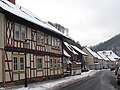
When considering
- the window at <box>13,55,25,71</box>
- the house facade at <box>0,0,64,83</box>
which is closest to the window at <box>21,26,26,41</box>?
the house facade at <box>0,0,64,83</box>

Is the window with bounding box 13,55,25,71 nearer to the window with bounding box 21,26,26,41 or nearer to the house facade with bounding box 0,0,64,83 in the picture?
the house facade with bounding box 0,0,64,83

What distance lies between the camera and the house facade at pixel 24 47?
24406mm

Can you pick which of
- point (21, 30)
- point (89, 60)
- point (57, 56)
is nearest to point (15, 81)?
point (21, 30)

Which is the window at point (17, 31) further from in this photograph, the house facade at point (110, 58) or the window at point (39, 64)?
the house facade at point (110, 58)

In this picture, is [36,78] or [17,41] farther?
[36,78]

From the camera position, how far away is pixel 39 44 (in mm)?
32906

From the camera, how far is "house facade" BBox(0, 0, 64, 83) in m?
24.4

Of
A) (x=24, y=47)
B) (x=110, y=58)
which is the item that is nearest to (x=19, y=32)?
(x=24, y=47)

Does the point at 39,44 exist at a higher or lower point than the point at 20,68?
higher

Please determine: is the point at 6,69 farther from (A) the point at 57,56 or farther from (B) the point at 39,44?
(A) the point at 57,56

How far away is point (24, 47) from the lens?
1019 inches

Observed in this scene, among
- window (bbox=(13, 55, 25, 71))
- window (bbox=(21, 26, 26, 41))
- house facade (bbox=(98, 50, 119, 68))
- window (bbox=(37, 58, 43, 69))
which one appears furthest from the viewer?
house facade (bbox=(98, 50, 119, 68))

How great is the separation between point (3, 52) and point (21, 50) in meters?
3.49

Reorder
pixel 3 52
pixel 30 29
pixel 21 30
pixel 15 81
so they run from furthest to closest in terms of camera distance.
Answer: pixel 30 29, pixel 21 30, pixel 15 81, pixel 3 52
